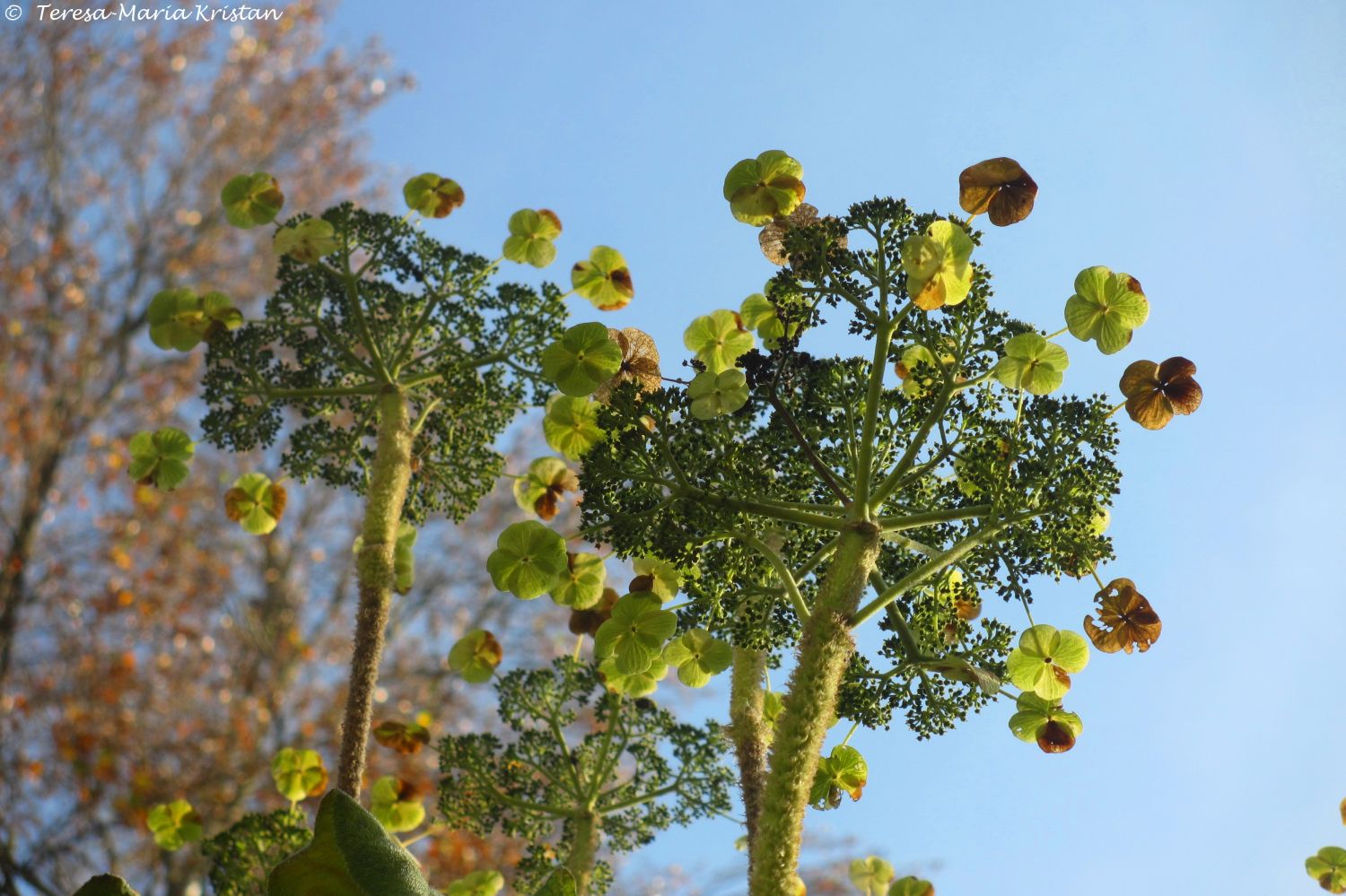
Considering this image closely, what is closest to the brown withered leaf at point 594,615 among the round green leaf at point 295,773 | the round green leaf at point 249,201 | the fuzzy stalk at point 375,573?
the fuzzy stalk at point 375,573

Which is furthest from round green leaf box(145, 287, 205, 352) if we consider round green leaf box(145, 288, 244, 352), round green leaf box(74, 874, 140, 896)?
round green leaf box(74, 874, 140, 896)

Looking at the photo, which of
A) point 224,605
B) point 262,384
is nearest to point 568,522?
point 224,605

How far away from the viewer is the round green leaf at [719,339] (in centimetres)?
245

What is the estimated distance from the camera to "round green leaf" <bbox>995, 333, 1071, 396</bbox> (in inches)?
78.2

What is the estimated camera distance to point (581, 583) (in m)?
2.28

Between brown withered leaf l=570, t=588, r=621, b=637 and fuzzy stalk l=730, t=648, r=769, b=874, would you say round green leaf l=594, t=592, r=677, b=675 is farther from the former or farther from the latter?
brown withered leaf l=570, t=588, r=621, b=637

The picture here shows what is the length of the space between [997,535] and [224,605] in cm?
1045

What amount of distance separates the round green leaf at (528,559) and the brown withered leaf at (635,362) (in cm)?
30

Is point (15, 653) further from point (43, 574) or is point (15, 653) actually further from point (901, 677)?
point (901, 677)

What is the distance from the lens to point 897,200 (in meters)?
2.03

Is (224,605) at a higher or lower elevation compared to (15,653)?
higher

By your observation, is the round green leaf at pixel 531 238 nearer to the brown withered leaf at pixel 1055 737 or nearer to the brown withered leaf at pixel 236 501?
the brown withered leaf at pixel 236 501

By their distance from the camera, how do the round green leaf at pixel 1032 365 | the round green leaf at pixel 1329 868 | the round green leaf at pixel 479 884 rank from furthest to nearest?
the round green leaf at pixel 479 884 < the round green leaf at pixel 1329 868 < the round green leaf at pixel 1032 365

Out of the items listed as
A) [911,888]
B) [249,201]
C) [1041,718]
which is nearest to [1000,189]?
[1041,718]
